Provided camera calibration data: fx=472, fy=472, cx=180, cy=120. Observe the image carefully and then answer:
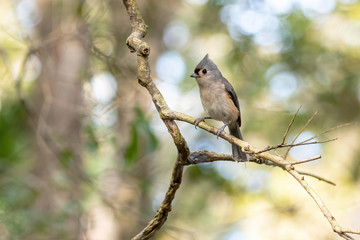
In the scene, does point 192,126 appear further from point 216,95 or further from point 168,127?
point 168,127

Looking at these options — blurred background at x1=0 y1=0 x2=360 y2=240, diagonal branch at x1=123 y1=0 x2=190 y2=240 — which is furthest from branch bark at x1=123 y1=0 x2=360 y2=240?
blurred background at x1=0 y1=0 x2=360 y2=240

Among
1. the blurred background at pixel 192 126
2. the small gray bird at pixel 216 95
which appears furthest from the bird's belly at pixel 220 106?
the blurred background at pixel 192 126

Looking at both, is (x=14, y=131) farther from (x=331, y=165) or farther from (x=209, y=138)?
(x=331, y=165)

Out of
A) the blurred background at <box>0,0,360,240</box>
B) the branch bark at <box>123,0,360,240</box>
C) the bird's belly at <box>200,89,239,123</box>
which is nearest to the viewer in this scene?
the branch bark at <box>123,0,360,240</box>

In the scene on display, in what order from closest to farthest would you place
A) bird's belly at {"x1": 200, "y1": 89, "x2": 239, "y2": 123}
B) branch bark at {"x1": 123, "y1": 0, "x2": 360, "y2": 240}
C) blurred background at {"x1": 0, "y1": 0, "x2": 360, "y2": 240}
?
branch bark at {"x1": 123, "y1": 0, "x2": 360, "y2": 240} → bird's belly at {"x1": 200, "y1": 89, "x2": 239, "y2": 123} → blurred background at {"x1": 0, "y1": 0, "x2": 360, "y2": 240}

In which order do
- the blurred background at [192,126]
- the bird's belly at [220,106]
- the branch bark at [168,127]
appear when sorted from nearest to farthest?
the branch bark at [168,127] < the bird's belly at [220,106] < the blurred background at [192,126]

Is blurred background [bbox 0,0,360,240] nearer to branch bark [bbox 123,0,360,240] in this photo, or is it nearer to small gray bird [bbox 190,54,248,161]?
small gray bird [bbox 190,54,248,161]

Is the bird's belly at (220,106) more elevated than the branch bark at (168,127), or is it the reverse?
the bird's belly at (220,106)

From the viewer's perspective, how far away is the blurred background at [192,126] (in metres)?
5.53

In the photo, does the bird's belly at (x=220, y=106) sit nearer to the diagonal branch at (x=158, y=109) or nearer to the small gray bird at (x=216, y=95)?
the small gray bird at (x=216, y=95)

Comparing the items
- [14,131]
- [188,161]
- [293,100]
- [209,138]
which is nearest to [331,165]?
[293,100]

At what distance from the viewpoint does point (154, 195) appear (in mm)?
6844

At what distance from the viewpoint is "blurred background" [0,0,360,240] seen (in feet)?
18.1

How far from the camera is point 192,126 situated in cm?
688
